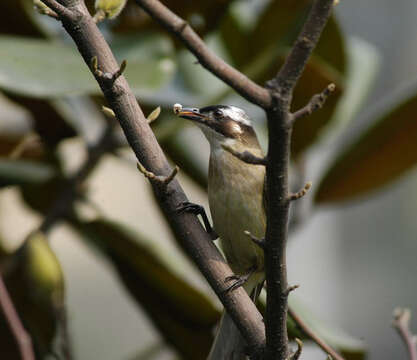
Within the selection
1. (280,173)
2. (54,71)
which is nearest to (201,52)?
(280,173)

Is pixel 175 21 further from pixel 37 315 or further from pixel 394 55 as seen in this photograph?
pixel 394 55

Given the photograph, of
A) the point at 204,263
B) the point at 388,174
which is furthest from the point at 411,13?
the point at 204,263

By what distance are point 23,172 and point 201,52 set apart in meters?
1.13

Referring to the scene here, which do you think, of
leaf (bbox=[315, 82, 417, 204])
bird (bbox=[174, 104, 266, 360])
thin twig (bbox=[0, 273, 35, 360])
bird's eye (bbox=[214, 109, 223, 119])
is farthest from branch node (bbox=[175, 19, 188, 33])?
leaf (bbox=[315, 82, 417, 204])

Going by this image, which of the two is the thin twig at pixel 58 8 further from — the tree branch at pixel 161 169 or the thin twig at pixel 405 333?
the thin twig at pixel 405 333

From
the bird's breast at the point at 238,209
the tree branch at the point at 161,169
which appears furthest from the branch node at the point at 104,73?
the bird's breast at the point at 238,209

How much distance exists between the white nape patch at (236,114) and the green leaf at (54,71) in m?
0.20

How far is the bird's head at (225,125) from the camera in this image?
5.97 ft

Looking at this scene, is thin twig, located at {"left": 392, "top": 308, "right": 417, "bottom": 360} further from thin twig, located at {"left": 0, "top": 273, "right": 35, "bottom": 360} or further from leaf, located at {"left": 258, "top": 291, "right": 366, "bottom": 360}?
thin twig, located at {"left": 0, "top": 273, "right": 35, "bottom": 360}

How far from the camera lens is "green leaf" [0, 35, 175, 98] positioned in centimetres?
148

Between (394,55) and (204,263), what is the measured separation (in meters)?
4.13

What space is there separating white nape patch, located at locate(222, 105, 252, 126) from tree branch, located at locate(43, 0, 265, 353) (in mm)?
788

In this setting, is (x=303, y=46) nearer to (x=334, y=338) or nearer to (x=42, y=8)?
(x=42, y=8)

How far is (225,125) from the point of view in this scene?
1.88 metres
